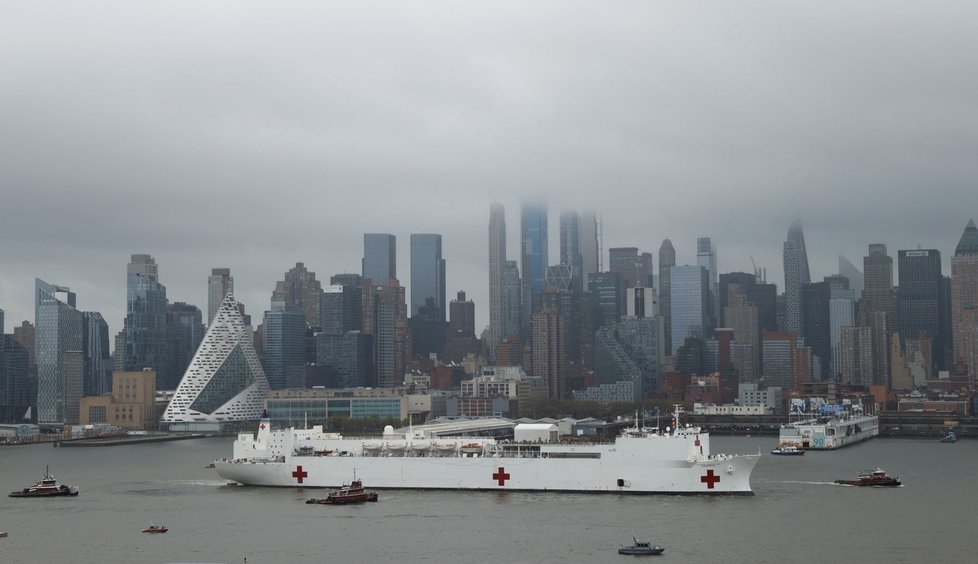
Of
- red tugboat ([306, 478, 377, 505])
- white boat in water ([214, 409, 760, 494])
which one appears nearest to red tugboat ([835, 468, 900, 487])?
white boat in water ([214, 409, 760, 494])

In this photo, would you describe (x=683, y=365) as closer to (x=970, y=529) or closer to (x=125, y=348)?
(x=125, y=348)

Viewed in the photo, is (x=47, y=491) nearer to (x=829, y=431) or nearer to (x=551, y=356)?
(x=829, y=431)

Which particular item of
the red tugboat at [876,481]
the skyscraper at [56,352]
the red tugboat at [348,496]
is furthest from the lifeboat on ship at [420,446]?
the skyscraper at [56,352]

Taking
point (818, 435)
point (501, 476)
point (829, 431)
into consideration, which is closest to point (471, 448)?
point (501, 476)

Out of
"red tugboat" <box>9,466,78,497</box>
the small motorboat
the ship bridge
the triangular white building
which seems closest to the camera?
the small motorboat

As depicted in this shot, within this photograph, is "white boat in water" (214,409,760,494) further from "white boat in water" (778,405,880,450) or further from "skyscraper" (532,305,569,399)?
"skyscraper" (532,305,569,399)

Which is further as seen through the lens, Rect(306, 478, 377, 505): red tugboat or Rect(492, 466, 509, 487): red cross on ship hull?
Rect(492, 466, 509, 487): red cross on ship hull

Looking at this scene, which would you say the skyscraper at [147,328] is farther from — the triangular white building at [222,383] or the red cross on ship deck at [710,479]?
the red cross on ship deck at [710,479]
